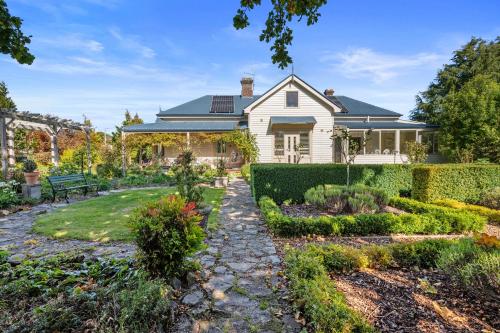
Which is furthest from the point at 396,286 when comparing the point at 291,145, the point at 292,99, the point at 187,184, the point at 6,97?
the point at 6,97

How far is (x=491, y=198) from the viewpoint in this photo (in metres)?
8.03

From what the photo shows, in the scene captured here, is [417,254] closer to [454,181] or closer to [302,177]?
[302,177]

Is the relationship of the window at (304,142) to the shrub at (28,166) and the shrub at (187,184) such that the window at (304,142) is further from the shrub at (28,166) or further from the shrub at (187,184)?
the shrub at (28,166)

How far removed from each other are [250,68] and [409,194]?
19196 mm

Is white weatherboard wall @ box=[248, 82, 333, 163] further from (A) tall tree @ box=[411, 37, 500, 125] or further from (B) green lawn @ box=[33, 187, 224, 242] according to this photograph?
(A) tall tree @ box=[411, 37, 500, 125]

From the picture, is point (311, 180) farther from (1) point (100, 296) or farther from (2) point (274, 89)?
(2) point (274, 89)

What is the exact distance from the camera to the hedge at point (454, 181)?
837 cm

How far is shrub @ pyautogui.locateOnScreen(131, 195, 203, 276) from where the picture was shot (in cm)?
298

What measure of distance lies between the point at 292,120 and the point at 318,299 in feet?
54.1

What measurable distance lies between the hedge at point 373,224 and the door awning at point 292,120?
510 inches

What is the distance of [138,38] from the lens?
34.9 feet

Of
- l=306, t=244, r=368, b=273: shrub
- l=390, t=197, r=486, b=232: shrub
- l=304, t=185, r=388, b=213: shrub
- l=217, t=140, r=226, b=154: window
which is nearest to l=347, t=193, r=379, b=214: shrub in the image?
l=304, t=185, r=388, b=213: shrub

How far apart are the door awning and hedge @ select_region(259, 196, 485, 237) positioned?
12948 millimetres

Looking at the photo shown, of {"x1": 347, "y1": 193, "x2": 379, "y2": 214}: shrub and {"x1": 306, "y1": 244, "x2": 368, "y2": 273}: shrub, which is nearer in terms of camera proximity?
{"x1": 306, "y1": 244, "x2": 368, "y2": 273}: shrub
